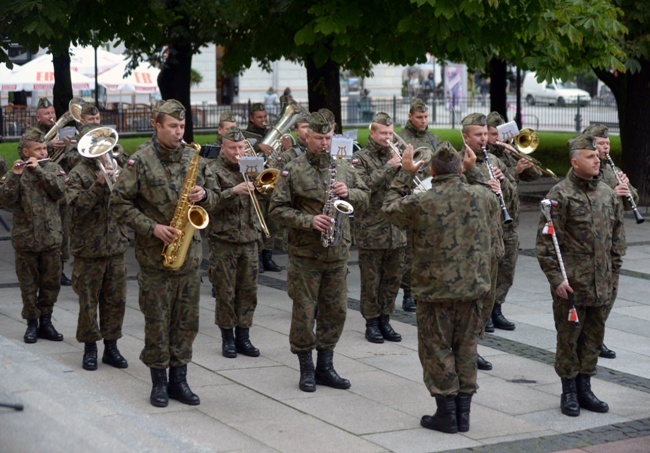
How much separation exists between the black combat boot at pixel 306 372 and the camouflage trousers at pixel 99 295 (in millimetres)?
1624

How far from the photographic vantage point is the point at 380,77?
60375 mm

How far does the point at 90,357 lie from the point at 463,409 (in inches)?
128

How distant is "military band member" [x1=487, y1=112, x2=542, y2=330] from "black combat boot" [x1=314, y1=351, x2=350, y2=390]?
8.36 feet

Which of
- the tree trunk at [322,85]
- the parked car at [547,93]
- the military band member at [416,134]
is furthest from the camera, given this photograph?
the parked car at [547,93]

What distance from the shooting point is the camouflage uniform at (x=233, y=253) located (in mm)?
9945

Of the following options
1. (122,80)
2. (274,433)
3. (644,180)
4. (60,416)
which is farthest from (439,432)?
(122,80)

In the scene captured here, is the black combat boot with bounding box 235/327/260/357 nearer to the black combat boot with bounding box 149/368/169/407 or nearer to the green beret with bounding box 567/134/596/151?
the black combat boot with bounding box 149/368/169/407

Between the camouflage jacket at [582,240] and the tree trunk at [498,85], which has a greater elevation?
the tree trunk at [498,85]

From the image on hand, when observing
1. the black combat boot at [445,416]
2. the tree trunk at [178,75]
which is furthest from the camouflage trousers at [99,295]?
the tree trunk at [178,75]

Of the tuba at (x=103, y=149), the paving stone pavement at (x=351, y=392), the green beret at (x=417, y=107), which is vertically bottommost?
the paving stone pavement at (x=351, y=392)

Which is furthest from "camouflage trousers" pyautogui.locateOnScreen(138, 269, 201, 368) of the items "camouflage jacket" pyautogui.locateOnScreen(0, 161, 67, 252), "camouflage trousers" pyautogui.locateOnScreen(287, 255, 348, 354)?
"camouflage jacket" pyautogui.locateOnScreen(0, 161, 67, 252)

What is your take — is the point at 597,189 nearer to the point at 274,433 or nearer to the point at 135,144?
the point at 274,433

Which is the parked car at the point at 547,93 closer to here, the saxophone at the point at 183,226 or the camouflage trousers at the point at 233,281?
the camouflage trousers at the point at 233,281

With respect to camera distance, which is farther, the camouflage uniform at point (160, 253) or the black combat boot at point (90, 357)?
the black combat boot at point (90, 357)
